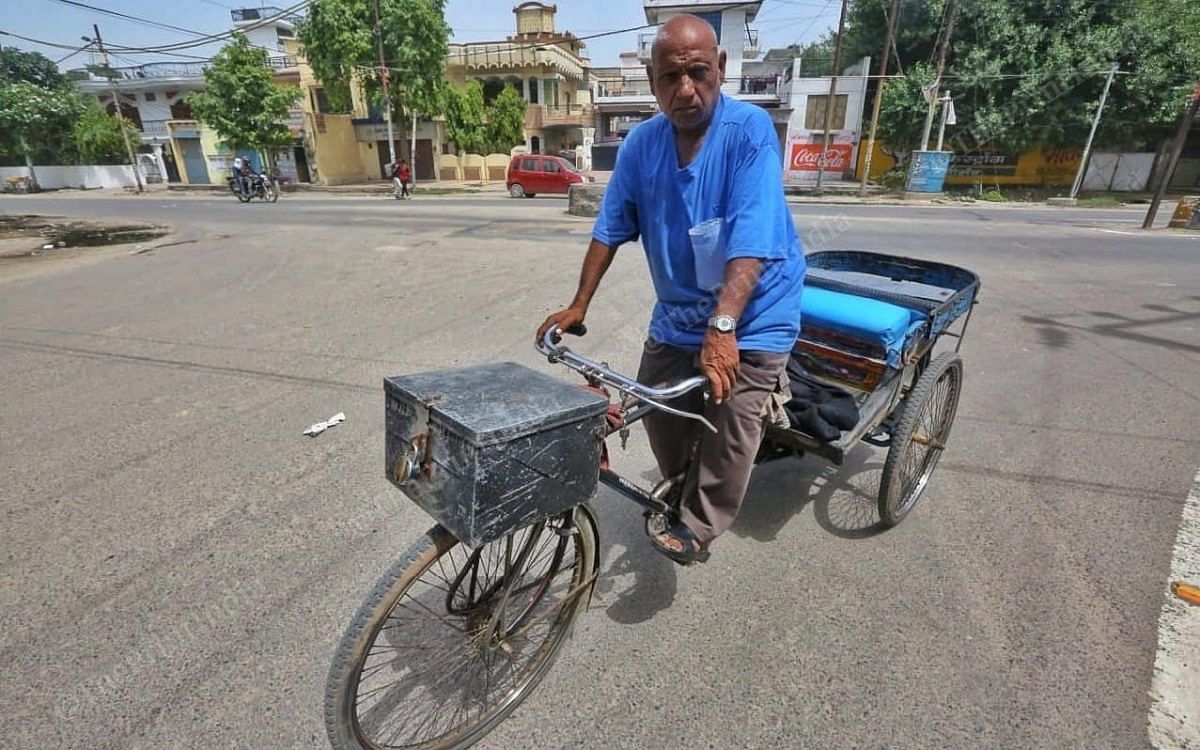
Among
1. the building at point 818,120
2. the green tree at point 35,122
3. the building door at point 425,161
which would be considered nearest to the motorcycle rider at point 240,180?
the building door at point 425,161

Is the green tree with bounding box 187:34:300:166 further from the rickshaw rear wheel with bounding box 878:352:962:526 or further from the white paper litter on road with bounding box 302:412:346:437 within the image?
the rickshaw rear wheel with bounding box 878:352:962:526

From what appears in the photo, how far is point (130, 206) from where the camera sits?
21203 millimetres

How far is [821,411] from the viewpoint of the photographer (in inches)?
95.4

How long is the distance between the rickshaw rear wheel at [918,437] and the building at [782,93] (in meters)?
25.7

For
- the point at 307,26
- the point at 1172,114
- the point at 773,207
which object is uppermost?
the point at 307,26

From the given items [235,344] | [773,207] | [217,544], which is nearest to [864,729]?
[773,207]

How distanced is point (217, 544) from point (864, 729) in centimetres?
269

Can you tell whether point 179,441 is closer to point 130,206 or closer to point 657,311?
point 657,311

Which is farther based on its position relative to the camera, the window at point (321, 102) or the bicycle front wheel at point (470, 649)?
the window at point (321, 102)

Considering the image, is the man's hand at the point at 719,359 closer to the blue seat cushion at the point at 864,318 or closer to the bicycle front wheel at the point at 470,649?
the bicycle front wheel at the point at 470,649

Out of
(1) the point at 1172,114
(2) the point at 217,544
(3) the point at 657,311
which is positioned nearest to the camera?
(3) the point at 657,311

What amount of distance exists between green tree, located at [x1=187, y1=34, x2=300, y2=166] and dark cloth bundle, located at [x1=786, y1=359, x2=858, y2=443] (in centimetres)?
3074

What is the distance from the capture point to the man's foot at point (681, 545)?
2.08m

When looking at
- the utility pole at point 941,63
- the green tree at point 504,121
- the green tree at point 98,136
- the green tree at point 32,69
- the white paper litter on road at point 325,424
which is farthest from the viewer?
the green tree at point 32,69
